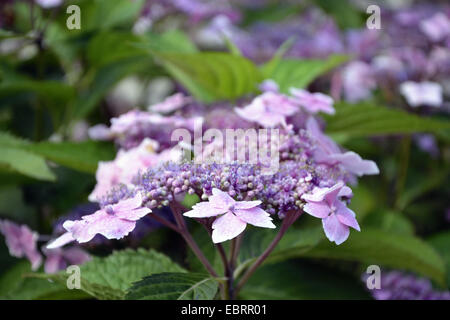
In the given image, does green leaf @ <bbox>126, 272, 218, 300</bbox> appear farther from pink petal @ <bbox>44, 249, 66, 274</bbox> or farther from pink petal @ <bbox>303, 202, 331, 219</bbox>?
pink petal @ <bbox>44, 249, 66, 274</bbox>

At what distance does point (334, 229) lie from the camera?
0.53 meters

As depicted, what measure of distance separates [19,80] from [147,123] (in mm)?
347

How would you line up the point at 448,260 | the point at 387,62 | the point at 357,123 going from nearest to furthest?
the point at 357,123 → the point at 448,260 → the point at 387,62

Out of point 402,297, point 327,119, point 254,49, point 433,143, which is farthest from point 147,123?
point 433,143

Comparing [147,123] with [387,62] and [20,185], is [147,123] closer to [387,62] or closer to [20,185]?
[20,185]

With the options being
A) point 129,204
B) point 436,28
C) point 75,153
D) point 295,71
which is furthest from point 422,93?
point 129,204

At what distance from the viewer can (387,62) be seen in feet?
4.15

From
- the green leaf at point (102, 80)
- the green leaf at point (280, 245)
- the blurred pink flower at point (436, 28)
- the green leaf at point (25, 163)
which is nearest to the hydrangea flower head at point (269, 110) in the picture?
the green leaf at point (280, 245)

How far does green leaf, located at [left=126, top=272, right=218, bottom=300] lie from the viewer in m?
0.54

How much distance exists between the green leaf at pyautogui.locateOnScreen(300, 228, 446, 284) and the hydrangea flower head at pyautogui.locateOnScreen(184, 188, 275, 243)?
30cm

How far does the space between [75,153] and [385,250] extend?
43 cm

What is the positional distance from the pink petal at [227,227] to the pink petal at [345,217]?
9 cm

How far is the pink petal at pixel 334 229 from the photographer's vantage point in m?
0.53

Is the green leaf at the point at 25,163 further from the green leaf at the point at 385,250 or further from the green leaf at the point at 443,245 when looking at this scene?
the green leaf at the point at 443,245
